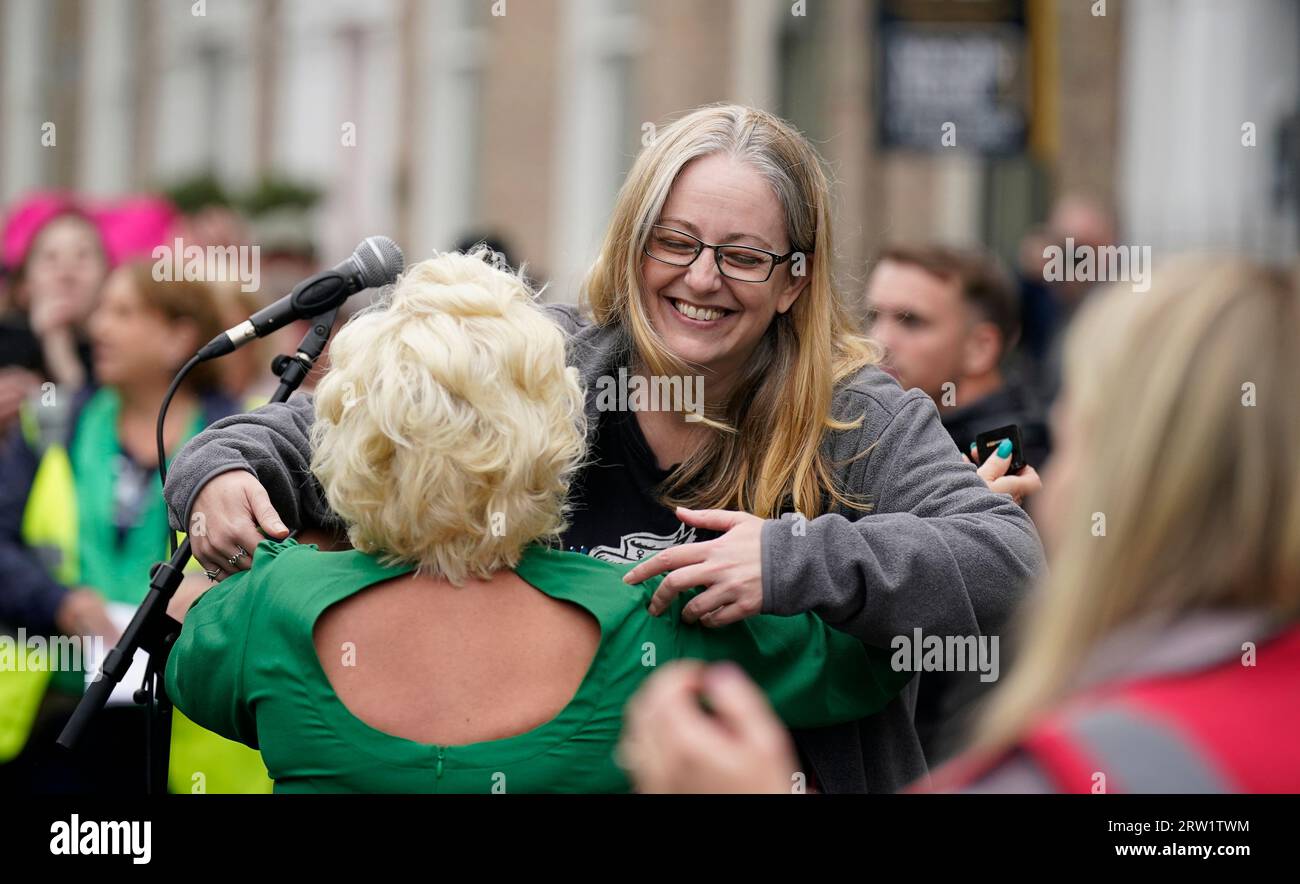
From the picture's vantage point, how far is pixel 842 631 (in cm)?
258

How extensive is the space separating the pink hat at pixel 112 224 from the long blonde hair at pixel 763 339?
4395 millimetres

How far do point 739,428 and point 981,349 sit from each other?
2375 mm

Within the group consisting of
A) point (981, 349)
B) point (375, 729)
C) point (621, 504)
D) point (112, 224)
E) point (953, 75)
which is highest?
point (953, 75)

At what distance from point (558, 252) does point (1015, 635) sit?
12.6 meters

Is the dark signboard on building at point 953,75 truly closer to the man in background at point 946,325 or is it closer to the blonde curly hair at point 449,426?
the man in background at point 946,325

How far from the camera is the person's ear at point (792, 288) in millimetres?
3043

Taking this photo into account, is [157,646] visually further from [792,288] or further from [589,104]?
[589,104]

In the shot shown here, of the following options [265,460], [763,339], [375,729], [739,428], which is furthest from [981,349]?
[375,729]

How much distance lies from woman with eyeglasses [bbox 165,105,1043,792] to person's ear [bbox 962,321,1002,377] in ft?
6.92

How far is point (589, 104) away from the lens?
15.1m

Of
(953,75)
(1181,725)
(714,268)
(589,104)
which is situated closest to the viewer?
(1181,725)

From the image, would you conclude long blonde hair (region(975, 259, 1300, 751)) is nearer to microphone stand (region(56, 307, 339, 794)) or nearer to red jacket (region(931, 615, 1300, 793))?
red jacket (region(931, 615, 1300, 793))

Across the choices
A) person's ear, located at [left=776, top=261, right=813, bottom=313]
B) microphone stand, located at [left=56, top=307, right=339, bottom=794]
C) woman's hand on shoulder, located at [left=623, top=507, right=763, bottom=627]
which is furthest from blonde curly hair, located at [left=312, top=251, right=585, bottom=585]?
person's ear, located at [left=776, top=261, right=813, bottom=313]
